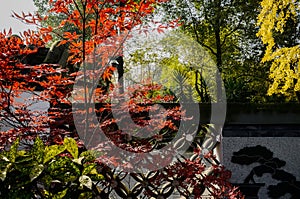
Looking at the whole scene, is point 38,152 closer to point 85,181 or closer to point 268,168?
point 85,181

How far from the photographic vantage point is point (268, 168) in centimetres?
360

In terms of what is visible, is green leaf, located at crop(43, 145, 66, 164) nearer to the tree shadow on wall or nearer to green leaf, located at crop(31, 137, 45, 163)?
green leaf, located at crop(31, 137, 45, 163)

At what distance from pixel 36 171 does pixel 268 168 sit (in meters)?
2.49

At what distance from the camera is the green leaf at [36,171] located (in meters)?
1.61

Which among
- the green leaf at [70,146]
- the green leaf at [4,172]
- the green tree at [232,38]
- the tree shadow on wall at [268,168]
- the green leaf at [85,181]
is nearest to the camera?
the green leaf at [4,172]

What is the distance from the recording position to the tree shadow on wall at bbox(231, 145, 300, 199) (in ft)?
11.8

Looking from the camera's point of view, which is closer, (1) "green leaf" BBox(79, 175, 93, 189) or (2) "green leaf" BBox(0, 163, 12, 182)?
(2) "green leaf" BBox(0, 163, 12, 182)

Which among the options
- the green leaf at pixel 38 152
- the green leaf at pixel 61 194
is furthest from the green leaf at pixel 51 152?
the green leaf at pixel 61 194

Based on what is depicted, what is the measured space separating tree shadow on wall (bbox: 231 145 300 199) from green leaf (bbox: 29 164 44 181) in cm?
227

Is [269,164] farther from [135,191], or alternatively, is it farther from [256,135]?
[135,191]

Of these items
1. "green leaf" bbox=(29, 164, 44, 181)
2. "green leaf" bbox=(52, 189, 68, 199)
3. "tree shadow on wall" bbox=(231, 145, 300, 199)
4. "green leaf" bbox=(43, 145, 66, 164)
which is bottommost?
"tree shadow on wall" bbox=(231, 145, 300, 199)

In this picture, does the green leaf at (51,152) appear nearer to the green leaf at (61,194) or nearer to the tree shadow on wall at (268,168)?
the green leaf at (61,194)

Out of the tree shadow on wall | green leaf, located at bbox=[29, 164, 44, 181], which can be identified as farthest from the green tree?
green leaf, located at bbox=[29, 164, 44, 181]

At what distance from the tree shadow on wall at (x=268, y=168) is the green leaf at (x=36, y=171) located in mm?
2273
